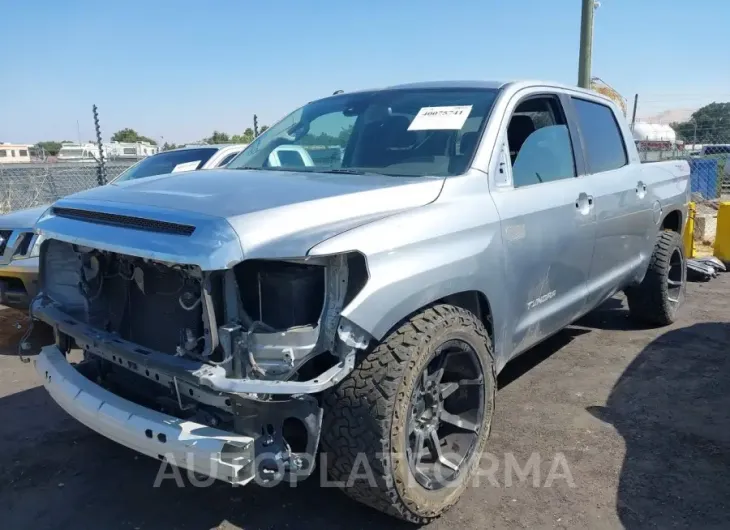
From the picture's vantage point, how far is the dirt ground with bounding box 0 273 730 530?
113 inches

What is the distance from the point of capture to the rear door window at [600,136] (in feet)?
14.0

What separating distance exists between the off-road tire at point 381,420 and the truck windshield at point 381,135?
989mm

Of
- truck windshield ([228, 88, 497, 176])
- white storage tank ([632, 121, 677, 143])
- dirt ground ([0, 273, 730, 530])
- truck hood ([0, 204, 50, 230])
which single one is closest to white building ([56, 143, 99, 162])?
truck hood ([0, 204, 50, 230])

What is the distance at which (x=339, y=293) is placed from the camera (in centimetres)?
233

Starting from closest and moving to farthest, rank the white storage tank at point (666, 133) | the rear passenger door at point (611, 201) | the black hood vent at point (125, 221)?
1. the black hood vent at point (125, 221)
2. the rear passenger door at point (611, 201)
3. the white storage tank at point (666, 133)

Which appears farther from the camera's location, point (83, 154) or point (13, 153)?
point (13, 153)

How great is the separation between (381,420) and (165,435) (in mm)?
806

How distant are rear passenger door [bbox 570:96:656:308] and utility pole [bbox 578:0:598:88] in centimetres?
410

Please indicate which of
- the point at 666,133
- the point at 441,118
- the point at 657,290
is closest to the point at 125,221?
the point at 441,118

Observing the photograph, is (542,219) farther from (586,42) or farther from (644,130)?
(644,130)

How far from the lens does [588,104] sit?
4484mm

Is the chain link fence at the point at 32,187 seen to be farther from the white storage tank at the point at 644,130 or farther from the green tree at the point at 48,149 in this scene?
the white storage tank at the point at 644,130

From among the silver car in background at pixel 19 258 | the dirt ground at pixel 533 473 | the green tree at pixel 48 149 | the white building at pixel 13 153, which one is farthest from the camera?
the white building at pixel 13 153

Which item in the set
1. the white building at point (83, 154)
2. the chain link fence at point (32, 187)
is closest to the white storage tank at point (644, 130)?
the white building at point (83, 154)
